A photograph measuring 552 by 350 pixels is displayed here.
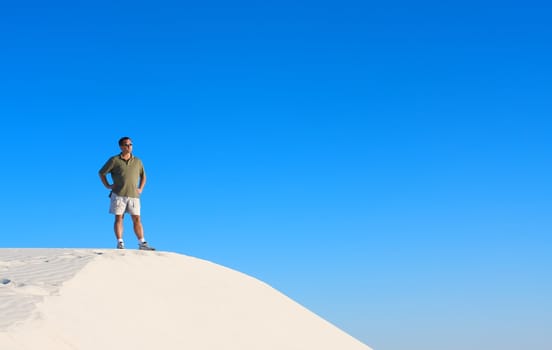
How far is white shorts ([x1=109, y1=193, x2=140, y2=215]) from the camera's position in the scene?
42.6 ft

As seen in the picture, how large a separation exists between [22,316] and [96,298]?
6.63 feet

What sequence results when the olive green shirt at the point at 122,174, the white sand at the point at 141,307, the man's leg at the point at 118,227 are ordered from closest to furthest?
the white sand at the point at 141,307 < the olive green shirt at the point at 122,174 < the man's leg at the point at 118,227

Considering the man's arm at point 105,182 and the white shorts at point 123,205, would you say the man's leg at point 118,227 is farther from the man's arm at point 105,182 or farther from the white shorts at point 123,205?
→ the man's arm at point 105,182

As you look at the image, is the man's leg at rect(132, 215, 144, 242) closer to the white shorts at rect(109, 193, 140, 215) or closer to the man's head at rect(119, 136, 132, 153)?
the white shorts at rect(109, 193, 140, 215)

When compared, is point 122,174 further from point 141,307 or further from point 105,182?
point 141,307

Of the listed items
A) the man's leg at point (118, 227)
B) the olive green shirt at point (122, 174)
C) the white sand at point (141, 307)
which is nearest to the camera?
the white sand at point (141, 307)

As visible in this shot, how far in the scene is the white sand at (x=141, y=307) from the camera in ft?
29.1

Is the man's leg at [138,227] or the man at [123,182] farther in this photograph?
the man's leg at [138,227]

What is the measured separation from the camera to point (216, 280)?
547 inches

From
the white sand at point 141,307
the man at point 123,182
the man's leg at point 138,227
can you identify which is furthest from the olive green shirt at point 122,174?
the white sand at point 141,307

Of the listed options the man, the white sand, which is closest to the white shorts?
the man

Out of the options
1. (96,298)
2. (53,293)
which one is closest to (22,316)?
(53,293)

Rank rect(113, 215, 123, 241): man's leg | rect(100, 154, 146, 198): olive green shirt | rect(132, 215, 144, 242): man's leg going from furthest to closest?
rect(132, 215, 144, 242): man's leg < rect(113, 215, 123, 241): man's leg < rect(100, 154, 146, 198): olive green shirt

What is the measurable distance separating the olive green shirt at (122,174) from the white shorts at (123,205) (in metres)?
0.08
